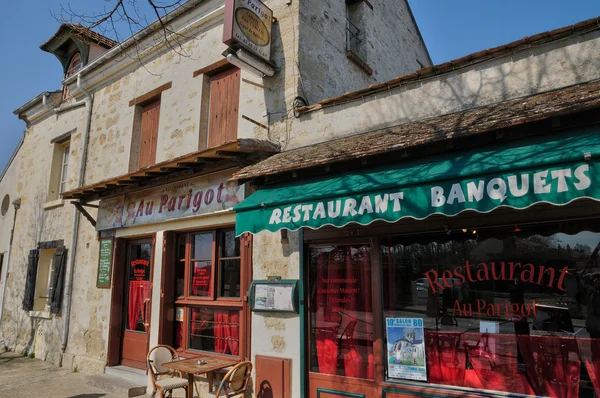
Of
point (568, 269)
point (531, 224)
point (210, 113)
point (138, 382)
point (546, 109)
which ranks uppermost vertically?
point (210, 113)

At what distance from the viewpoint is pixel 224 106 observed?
7.72m

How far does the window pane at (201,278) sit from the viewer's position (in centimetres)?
709

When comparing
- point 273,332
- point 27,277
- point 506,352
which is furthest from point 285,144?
point 27,277

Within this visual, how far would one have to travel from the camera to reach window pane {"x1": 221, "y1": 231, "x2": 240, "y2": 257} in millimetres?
6832

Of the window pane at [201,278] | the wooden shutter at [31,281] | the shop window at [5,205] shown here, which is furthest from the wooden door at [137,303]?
the shop window at [5,205]

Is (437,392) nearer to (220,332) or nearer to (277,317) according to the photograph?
(277,317)

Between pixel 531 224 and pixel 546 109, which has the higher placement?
pixel 546 109

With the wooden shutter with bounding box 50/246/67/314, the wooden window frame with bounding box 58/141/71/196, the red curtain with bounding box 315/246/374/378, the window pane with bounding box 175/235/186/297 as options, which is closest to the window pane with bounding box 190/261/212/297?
the window pane with bounding box 175/235/186/297

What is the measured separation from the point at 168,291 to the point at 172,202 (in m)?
1.65

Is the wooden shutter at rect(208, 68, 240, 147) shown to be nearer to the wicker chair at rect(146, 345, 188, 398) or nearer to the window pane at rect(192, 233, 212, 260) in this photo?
the window pane at rect(192, 233, 212, 260)

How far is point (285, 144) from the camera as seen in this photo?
6.58m

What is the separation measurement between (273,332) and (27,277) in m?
8.93

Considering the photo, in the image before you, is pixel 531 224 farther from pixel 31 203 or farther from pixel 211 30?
pixel 31 203

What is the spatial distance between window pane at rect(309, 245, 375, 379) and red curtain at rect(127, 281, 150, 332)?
13.5ft
